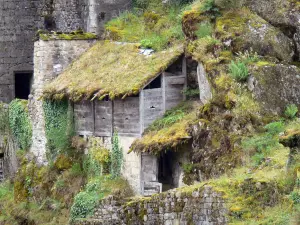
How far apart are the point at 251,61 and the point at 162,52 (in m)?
3.84

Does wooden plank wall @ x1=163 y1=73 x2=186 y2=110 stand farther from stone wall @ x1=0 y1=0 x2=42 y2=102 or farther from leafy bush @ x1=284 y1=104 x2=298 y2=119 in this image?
stone wall @ x1=0 y1=0 x2=42 y2=102

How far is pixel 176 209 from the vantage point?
68.8ft

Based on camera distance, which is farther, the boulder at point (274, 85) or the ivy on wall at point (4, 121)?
the ivy on wall at point (4, 121)

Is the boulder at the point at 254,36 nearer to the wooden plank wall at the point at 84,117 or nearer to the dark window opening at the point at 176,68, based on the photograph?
the dark window opening at the point at 176,68

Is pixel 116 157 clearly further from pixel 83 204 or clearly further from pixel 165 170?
pixel 83 204

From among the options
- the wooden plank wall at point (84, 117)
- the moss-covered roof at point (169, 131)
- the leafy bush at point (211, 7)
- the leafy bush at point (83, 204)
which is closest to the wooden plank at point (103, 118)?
the wooden plank wall at point (84, 117)

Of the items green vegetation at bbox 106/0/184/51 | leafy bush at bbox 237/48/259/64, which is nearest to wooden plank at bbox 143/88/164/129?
green vegetation at bbox 106/0/184/51

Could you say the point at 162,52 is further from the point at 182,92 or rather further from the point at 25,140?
the point at 25,140

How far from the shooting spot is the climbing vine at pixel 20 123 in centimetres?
3419

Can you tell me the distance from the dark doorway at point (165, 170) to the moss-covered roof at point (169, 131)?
647 mm

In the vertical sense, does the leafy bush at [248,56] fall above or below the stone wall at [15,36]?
below

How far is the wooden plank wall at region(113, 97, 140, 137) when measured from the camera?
94.8ft

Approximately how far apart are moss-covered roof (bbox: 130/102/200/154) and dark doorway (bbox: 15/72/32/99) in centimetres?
1016

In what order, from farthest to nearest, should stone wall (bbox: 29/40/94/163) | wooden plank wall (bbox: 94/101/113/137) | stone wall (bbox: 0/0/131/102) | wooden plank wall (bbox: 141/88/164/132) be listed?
stone wall (bbox: 0/0/131/102)
stone wall (bbox: 29/40/94/163)
wooden plank wall (bbox: 94/101/113/137)
wooden plank wall (bbox: 141/88/164/132)
